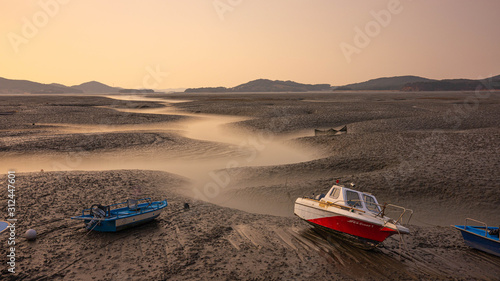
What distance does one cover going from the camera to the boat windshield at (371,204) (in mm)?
12133

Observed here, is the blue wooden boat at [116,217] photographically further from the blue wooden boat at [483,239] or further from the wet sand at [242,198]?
the blue wooden boat at [483,239]

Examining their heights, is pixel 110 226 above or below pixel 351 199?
below

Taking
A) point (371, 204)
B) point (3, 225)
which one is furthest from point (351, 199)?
point (3, 225)

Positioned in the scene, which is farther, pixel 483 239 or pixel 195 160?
pixel 195 160

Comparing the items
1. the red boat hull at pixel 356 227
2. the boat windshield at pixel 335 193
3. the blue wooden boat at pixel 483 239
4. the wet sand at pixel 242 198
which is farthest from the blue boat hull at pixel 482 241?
the boat windshield at pixel 335 193

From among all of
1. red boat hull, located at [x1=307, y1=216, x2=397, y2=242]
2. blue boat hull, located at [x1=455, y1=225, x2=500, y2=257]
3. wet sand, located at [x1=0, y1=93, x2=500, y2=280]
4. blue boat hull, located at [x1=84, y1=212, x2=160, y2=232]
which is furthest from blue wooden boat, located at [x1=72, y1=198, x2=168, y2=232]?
blue boat hull, located at [x1=455, y1=225, x2=500, y2=257]

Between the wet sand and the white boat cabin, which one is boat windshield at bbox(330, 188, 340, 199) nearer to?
the white boat cabin

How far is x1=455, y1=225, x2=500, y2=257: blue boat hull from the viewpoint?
10.7 metres

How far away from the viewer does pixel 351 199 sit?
1229 centimetres

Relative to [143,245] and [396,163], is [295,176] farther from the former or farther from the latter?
[143,245]

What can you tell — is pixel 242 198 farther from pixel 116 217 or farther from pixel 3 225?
pixel 3 225

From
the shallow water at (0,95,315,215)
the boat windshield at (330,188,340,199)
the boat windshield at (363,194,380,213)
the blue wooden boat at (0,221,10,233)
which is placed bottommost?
the shallow water at (0,95,315,215)

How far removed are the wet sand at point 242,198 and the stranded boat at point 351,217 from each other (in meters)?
0.56

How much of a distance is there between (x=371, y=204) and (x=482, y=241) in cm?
392
